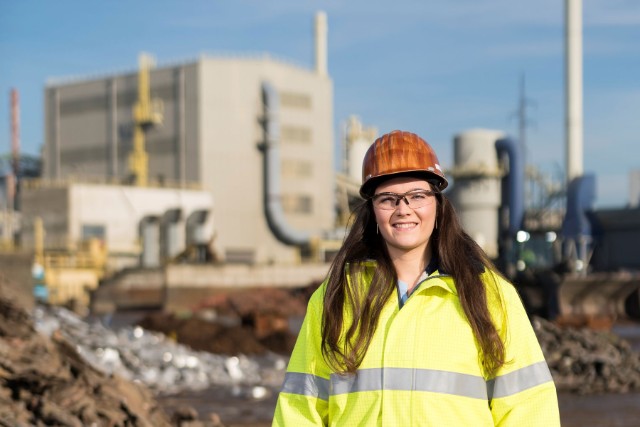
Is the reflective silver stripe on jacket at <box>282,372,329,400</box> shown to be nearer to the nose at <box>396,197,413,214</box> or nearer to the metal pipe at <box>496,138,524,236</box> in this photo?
the nose at <box>396,197,413,214</box>

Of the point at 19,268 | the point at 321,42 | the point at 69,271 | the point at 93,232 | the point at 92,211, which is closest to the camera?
the point at 19,268

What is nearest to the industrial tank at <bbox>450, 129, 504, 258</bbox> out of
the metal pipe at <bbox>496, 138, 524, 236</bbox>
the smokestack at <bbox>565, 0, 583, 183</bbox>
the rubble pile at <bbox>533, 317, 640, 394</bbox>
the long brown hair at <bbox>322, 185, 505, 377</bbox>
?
the smokestack at <bbox>565, 0, 583, 183</bbox>

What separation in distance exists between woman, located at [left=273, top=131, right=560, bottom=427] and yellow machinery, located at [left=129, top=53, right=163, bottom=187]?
2215 inches

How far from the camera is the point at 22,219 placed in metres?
53.6

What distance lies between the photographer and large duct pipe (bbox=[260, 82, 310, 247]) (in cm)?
5822

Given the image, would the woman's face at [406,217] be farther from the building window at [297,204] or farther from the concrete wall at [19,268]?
the building window at [297,204]

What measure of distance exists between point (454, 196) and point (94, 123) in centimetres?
2326

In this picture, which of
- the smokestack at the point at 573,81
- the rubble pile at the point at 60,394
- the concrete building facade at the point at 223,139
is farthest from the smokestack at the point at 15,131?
the rubble pile at the point at 60,394

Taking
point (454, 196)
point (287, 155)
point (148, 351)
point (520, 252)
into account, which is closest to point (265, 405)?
point (148, 351)

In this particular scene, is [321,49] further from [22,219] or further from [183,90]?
[22,219]

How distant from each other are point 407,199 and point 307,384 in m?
0.54

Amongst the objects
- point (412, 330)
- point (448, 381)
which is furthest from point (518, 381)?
point (412, 330)

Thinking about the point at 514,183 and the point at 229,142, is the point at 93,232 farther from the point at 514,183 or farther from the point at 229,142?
the point at 514,183

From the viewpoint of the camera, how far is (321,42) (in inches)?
3113
